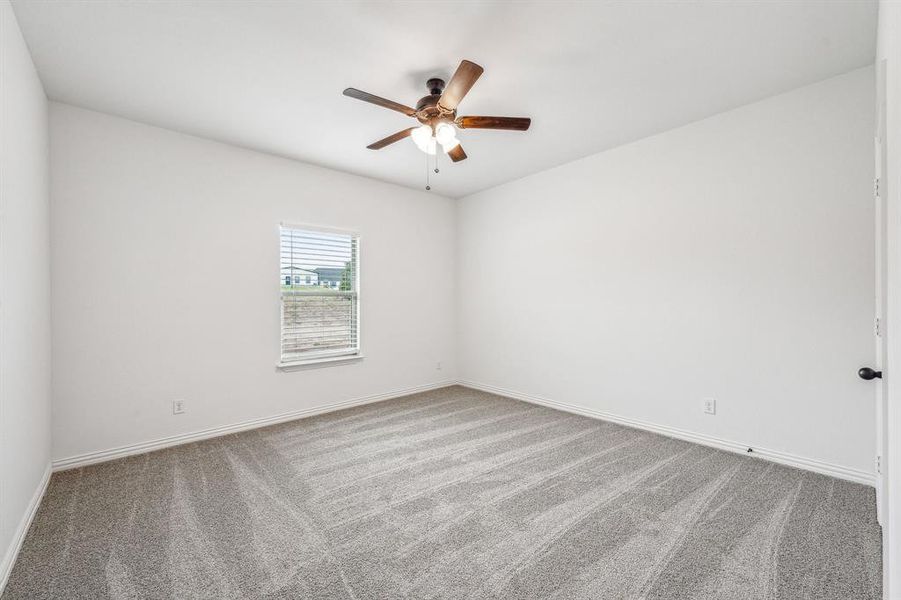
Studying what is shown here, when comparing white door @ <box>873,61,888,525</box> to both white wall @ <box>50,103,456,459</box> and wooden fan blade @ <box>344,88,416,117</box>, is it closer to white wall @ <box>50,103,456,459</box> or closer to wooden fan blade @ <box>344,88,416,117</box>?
wooden fan blade @ <box>344,88,416,117</box>

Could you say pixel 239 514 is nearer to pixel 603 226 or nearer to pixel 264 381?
pixel 264 381

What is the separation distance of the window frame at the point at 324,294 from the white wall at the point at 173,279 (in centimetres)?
5

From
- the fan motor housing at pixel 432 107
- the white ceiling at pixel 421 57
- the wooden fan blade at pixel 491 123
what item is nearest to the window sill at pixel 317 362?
the white ceiling at pixel 421 57

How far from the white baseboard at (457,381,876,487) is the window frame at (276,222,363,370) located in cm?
212

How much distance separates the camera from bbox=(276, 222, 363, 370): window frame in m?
3.91

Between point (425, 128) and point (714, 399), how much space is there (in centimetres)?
307

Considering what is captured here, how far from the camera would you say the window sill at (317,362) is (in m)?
3.92

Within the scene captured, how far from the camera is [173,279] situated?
10.8 feet

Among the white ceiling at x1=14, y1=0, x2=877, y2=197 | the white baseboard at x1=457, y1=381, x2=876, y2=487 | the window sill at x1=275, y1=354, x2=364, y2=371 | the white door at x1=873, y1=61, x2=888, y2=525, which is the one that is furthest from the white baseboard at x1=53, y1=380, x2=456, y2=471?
the white door at x1=873, y1=61, x2=888, y2=525

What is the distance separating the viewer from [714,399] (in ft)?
10.3

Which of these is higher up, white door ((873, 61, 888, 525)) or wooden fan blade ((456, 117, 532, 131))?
wooden fan blade ((456, 117, 532, 131))

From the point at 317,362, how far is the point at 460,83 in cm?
311

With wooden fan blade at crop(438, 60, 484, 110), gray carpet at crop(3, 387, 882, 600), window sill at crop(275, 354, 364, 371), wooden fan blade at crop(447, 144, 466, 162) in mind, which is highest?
wooden fan blade at crop(438, 60, 484, 110)

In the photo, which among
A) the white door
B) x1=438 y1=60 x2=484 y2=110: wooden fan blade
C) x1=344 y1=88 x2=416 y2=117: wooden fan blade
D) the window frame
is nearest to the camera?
the white door
